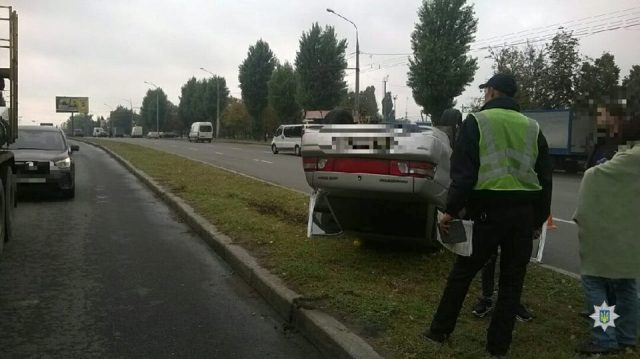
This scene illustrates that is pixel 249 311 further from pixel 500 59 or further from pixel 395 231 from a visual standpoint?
pixel 500 59

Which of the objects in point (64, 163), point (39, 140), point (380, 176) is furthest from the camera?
point (39, 140)

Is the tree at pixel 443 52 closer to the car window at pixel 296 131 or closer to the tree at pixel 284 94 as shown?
the car window at pixel 296 131

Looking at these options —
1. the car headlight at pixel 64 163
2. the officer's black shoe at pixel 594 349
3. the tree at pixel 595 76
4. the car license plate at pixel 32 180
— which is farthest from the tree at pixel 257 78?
the officer's black shoe at pixel 594 349

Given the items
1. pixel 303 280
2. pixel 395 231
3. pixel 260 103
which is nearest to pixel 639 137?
pixel 395 231

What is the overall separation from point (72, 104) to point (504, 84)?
4465 inches

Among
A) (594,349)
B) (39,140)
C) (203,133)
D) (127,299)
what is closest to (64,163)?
(39,140)

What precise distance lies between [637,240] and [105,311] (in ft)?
13.4

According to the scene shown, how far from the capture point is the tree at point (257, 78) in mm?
67625

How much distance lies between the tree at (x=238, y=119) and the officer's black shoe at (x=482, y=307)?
72506 mm

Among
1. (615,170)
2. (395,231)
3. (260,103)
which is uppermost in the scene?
(260,103)

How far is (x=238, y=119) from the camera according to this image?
3098 inches

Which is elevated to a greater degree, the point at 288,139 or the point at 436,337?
the point at 288,139

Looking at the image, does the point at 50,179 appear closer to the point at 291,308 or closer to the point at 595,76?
the point at 291,308

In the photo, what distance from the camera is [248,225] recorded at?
8.15 metres
